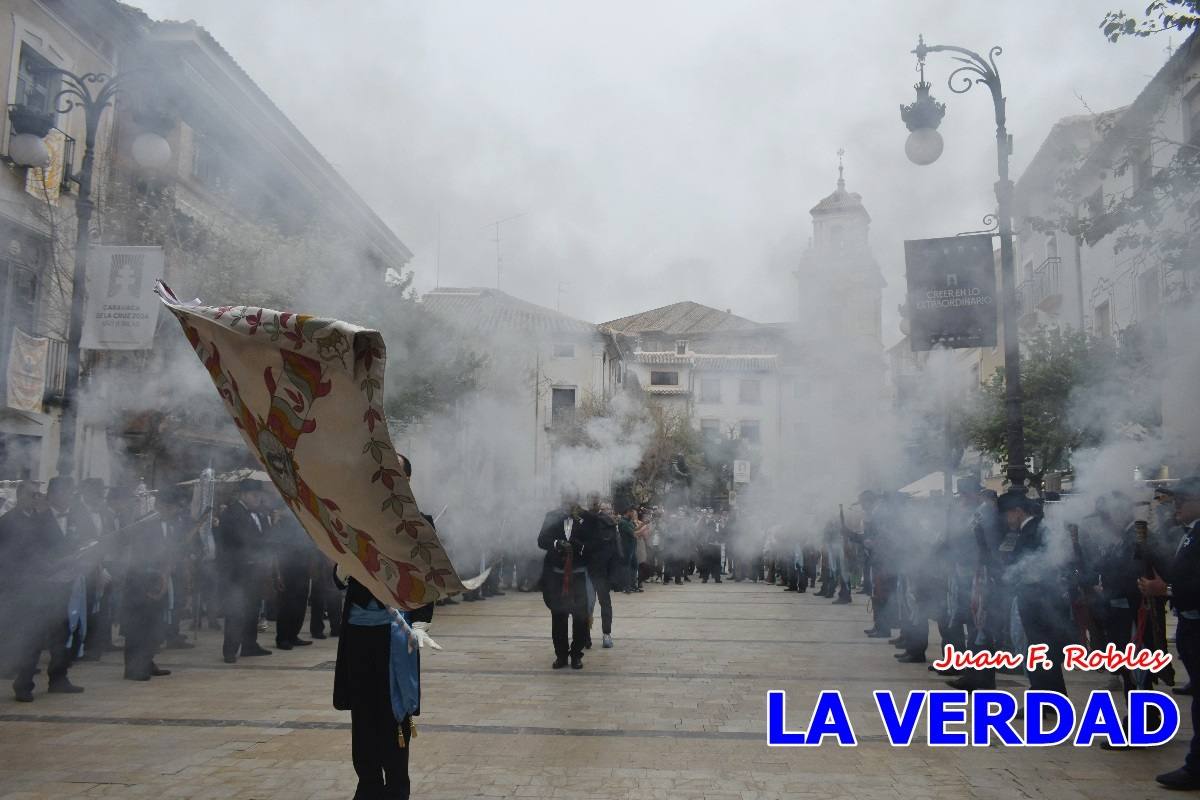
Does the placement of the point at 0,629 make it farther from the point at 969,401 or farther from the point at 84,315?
the point at 969,401

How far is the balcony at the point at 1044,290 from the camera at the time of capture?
20.3 meters

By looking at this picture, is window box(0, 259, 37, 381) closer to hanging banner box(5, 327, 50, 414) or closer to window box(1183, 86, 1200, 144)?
hanging banner box(5, 327, 50, 414)

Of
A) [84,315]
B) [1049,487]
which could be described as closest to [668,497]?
[1049,487]

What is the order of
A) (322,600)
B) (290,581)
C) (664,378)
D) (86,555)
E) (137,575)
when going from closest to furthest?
(86,555), (137,575), (290,581), (322,600), (664,378)

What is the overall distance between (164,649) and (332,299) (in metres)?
6.07

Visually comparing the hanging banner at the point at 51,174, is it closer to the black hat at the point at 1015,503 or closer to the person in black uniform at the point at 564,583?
the person in black uniform at the point at 564,583

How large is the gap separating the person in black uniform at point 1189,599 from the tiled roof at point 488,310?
13593 mm

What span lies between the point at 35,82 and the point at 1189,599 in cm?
1546

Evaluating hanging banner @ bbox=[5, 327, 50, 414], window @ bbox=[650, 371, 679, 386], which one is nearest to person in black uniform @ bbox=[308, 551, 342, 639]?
hanging banner @ bbox=[5, 327, 50, 414]

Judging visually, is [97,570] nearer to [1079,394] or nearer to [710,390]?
[1079,394]

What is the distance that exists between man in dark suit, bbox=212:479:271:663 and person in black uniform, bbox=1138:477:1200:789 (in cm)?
758

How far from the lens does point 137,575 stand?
7961 mm

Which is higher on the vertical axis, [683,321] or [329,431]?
[683,321]

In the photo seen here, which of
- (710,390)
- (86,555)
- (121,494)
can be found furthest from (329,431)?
(710,390)
